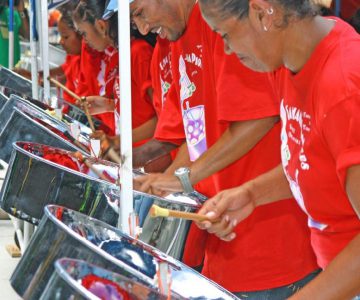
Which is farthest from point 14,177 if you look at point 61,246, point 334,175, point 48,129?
point 334,175

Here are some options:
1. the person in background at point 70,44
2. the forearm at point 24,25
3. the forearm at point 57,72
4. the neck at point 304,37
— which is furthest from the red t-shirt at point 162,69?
the forearm at point 24,25

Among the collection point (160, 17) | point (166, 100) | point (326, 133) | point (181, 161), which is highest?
point (160, 17)

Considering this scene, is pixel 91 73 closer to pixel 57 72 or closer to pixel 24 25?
pixel 57 72

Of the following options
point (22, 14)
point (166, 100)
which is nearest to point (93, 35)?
point (166, 100)

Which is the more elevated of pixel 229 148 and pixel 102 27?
pixel 102 27

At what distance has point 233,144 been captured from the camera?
158 cm

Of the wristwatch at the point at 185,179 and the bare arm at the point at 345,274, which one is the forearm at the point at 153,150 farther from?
the bare arm at the point at 345,274

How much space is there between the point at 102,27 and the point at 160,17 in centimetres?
93

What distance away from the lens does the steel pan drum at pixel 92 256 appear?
1.12 meters

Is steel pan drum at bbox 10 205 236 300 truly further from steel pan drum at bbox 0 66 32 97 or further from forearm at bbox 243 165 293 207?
steel pan drum at bbox 0 66 32 97

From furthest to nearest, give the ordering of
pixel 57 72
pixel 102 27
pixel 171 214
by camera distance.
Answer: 1. pixel 57 72
2. pixel 102 27
3. pixel 171 214

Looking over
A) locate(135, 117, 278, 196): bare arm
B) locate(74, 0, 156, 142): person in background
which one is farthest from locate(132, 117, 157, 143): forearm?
locate(135, 117, 278, 196): bare arm

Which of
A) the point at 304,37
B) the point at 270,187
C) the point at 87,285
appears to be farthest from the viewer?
the point at 270,187

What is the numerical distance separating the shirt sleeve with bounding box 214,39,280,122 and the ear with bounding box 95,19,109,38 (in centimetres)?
109
